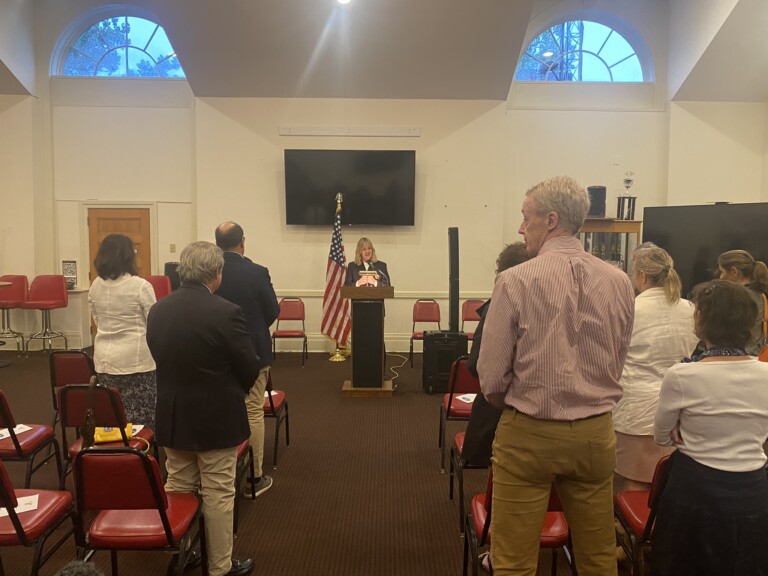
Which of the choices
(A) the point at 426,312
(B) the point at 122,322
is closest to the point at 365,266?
(A) the point at 426,312

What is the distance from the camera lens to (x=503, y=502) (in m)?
1.70

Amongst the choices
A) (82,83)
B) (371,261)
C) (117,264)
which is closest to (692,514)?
(117,264)

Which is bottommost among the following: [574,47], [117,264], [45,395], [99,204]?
[45,395]

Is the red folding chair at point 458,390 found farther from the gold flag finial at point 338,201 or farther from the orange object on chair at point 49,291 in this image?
the orange object on chair at point 49,291

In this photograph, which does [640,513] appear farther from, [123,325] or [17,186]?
[17,186]

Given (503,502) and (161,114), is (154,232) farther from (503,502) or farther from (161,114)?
(503,502)

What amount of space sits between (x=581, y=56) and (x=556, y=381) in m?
7.83

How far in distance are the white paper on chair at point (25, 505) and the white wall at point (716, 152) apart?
8.06 m

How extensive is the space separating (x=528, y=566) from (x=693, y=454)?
2.19 ft

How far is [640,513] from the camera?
219 centimetres

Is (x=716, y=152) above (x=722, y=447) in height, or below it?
above

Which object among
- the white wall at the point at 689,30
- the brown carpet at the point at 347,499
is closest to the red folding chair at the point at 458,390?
the brown carpet at the point at 347,499

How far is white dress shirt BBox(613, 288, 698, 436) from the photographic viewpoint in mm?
2506

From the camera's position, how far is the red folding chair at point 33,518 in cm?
198
